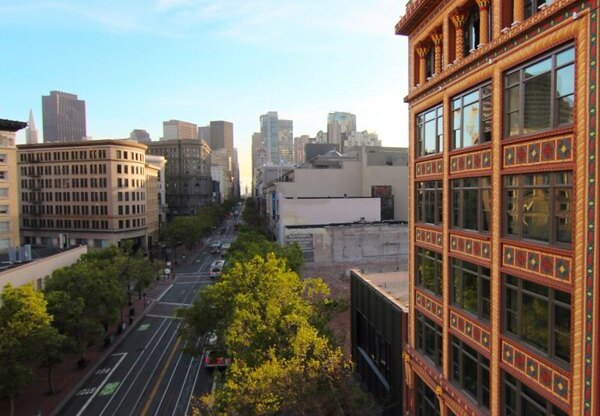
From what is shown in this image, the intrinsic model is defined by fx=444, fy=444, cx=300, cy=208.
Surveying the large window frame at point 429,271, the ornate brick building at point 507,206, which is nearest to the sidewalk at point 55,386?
the large window frame at point 429,271

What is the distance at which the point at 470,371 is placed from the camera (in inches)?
610

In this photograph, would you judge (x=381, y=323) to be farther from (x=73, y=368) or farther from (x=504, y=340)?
(x=73, y=368)

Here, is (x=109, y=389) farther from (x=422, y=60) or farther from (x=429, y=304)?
(x=422, y=60)

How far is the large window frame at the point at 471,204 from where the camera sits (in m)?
14.0

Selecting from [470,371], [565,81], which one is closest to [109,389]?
[470,371]

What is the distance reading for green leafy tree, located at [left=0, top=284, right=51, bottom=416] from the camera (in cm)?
2509

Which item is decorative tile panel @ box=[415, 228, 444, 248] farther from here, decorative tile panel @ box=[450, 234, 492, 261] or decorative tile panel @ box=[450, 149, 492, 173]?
decorative tile panel @ box=[450, 149, 492, 173]

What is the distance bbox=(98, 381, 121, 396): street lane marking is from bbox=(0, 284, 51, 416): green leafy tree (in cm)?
550

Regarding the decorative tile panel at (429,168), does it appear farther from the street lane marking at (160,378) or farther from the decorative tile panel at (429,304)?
the street lane marking at (160,378)

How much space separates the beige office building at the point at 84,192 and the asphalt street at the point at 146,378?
42107mm

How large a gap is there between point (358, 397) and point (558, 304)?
967 cm

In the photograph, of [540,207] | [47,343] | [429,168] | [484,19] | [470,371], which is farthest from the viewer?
[47,343]

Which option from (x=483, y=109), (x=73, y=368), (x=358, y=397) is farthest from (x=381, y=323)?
(x=73, y=368)

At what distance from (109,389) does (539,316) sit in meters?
30.5
